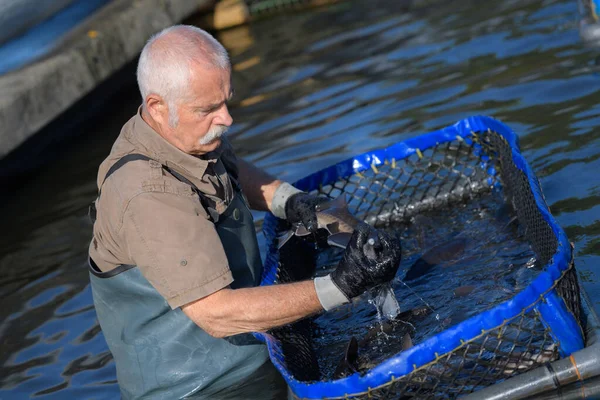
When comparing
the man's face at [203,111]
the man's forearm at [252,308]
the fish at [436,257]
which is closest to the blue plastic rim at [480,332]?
the man's forearm at [252,308]

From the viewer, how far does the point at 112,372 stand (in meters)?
4.90

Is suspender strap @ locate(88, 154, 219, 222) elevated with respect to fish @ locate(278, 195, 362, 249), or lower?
elevated

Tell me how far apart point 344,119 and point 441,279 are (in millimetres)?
3316

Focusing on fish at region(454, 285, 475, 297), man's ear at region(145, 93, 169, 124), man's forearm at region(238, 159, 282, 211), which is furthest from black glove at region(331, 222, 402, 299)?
man's forearm at region(238, 159, 282, 211)

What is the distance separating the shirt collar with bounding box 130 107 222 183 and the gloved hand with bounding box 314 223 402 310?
31.2 inches

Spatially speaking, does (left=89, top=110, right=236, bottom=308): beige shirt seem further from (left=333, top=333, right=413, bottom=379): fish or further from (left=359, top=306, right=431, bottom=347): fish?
(left=359, top=306, right=431, bottom=347): fish

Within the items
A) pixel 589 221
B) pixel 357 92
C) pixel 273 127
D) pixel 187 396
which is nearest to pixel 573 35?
pixel 357 92

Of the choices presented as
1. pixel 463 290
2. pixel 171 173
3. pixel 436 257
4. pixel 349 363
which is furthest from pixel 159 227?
pixel 436 257

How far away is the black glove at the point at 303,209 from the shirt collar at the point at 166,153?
37.3 inches

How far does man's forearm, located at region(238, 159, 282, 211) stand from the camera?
505cm

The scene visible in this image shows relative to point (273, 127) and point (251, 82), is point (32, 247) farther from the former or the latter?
point (251, 82)

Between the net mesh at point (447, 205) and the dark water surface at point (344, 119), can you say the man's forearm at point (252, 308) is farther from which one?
the dark water surface at point (344, 119)

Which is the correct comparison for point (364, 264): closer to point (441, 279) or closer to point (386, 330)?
point (386, 330)

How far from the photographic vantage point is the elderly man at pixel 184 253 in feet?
11.7
